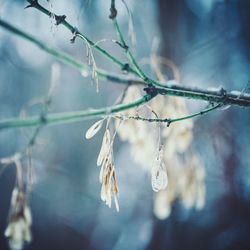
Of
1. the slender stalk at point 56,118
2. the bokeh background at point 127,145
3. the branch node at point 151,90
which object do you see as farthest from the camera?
the bokeh background at point 127,145

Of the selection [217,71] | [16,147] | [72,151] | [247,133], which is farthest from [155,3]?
[16,147]

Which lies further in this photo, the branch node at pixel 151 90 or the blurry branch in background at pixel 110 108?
the branch node at pixel 151 90

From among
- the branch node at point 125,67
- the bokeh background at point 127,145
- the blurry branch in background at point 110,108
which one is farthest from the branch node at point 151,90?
the bokeh background at point 127,145

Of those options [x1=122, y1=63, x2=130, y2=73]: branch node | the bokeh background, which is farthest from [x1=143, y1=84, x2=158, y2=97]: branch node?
the bokeh background

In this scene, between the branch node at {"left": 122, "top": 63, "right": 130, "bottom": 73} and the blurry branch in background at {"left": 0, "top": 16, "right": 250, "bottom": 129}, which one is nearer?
the blurry branch in background at {"left": 0, "top": 16, "right": 250, "bottom": 129}

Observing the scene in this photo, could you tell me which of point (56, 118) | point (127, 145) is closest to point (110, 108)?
point (56, 118)

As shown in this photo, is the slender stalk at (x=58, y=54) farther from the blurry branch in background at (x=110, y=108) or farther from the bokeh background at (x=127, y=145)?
the bokeh background at (x=127, y=145)

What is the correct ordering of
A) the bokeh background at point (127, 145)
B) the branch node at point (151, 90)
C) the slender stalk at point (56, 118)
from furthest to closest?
the bokeh background at point (127, 145) < the branch node at point (151, 90) < the slender stalk at point (56, 118)

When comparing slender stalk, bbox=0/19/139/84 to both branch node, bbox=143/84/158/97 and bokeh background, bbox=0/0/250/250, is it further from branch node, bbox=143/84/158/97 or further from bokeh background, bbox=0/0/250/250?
bokeh background, bbox=0/0/250/250

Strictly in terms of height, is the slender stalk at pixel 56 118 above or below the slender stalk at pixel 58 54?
below
